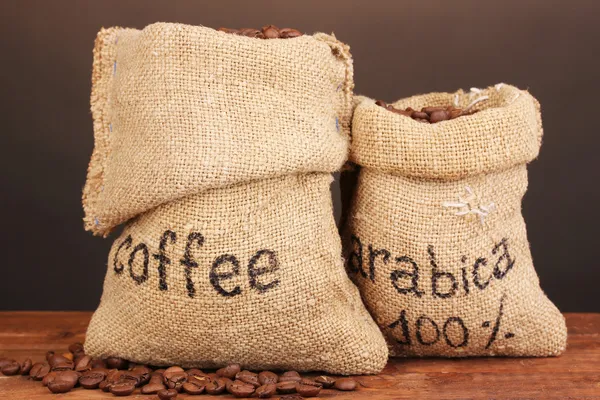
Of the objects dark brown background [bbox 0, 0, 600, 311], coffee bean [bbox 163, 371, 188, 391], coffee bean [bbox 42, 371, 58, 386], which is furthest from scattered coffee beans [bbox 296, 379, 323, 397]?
dark brown background [bbox 0, 0, 600, 311]

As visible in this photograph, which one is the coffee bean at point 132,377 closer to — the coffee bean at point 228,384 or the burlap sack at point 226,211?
the burlap sack at point 226,211

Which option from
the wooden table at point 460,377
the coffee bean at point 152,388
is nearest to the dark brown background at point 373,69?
the wooden table at point 460,377

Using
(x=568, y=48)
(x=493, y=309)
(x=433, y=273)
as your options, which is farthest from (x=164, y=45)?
(x=568, y=48)

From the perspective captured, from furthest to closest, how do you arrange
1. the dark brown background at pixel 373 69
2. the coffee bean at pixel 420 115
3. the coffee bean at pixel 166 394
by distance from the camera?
the dark brown background at pixel 373 69, the coffee bean at pixel 420 115, the coffee bean at pixel 166 394

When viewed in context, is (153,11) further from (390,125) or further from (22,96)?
(390,125)

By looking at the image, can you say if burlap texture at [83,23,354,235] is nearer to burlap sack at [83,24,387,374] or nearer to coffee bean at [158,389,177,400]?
burlap sack at [83,24,387,374]

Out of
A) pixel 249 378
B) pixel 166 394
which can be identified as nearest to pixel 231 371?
pixel 249 378
